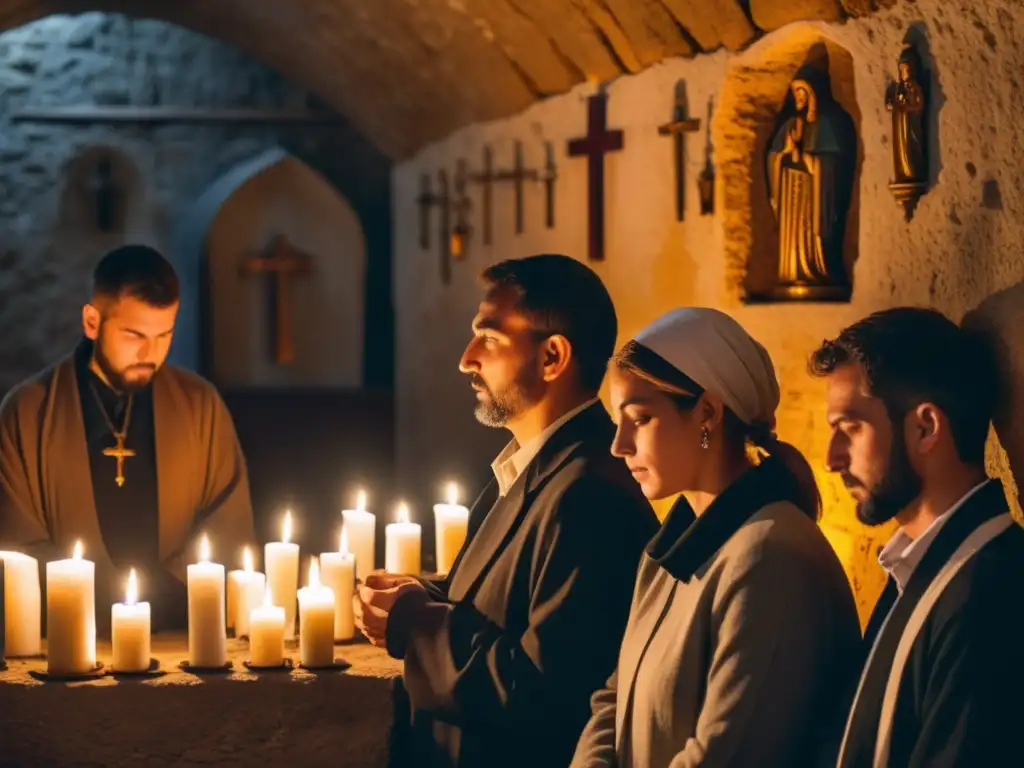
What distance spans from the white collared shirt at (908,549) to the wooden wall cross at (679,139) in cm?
304

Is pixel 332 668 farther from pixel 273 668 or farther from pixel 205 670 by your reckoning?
pixel 205 670

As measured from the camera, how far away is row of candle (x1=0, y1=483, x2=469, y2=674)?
3764mm

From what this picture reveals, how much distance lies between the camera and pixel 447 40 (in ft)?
24.8

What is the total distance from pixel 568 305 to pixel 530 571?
1.82 feet

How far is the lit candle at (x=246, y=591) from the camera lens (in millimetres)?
4062

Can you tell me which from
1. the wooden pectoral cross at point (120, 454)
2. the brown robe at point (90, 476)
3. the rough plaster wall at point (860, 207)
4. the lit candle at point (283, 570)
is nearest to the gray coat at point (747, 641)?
the rough plaster wall at point (860, 207)

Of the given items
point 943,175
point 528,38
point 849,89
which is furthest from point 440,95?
point 943,175

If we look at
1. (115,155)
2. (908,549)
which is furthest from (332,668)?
(115,155)

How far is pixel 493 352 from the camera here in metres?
3.54

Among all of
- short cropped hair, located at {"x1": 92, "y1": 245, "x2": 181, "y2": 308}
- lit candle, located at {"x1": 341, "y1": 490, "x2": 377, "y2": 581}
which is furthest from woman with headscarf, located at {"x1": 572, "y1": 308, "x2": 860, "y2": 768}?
short cropped hair, located at {"x1": 92, "y1": 245, "x2": 181, "y2": 308}

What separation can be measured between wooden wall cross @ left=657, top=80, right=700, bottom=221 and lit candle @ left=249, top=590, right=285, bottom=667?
2273 mm

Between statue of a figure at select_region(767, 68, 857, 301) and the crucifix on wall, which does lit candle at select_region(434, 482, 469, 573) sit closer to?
statue of a figure at select_region(767, 68, 857, 301)

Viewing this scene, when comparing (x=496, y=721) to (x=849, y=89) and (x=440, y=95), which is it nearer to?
(x=849, y=89)

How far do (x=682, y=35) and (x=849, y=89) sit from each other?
0.89 m
